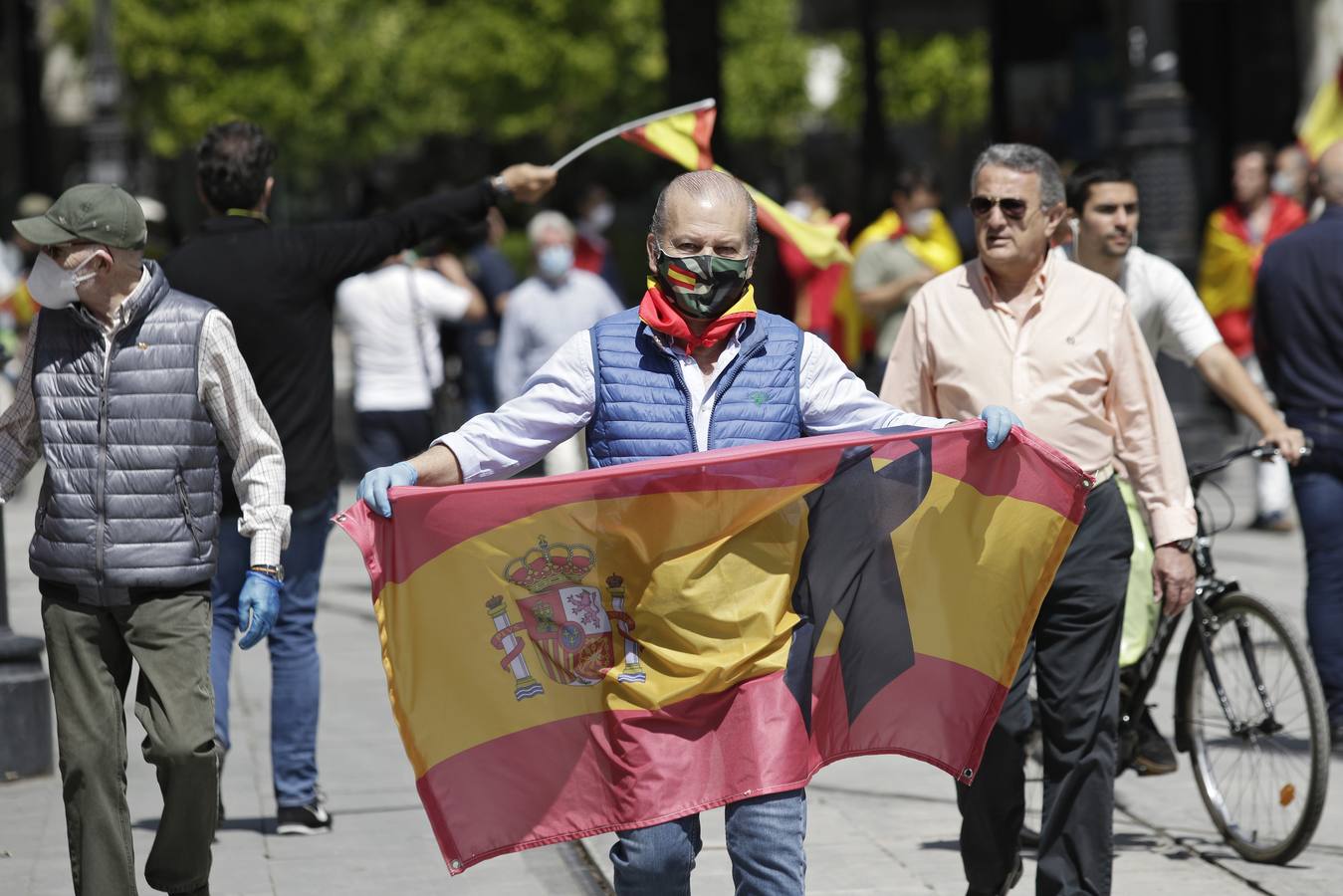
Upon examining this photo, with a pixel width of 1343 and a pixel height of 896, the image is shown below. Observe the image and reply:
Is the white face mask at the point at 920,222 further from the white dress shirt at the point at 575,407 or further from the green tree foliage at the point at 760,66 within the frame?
the green tree foliage at the point at 760,66

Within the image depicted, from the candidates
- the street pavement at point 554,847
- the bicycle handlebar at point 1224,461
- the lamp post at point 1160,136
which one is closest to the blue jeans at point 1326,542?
the street pavement at point 554,847

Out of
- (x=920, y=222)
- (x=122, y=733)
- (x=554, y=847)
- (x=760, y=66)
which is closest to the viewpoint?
(x=122, y=733)

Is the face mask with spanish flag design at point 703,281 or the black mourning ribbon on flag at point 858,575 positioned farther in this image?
the black mourning ribbon on flag at point 858,575

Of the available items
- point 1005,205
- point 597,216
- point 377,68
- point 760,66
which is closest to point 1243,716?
point 1005,205

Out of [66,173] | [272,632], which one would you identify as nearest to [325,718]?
[272,632]

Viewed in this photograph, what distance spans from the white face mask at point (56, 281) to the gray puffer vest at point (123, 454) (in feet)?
0.14

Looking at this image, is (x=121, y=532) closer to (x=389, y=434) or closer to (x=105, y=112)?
(x=389, y=434)

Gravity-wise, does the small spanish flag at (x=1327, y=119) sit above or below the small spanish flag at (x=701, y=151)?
above

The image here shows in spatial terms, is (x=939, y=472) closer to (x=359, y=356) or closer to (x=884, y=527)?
(x=884, y=527)

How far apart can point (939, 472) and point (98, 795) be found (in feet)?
6.68

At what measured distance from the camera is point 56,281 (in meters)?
4.73

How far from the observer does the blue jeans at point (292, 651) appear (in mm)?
6148

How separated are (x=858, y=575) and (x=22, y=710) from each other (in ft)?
11.8

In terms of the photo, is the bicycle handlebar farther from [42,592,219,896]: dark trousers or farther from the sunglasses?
[42,592,219,896]: dark trousers
